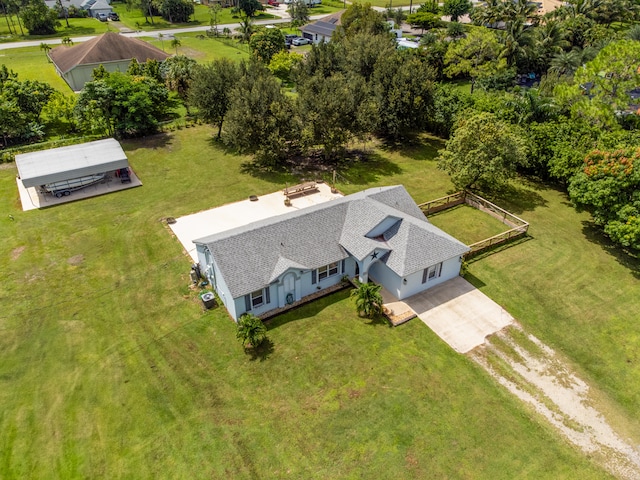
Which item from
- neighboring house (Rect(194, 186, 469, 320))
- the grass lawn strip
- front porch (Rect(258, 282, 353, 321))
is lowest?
the grass lawn strip

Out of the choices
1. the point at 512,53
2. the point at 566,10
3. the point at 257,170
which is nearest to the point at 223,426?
the point at 257,170

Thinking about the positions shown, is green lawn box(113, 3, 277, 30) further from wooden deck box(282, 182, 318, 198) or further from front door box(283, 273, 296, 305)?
front door box(283, 273, 296, 305)

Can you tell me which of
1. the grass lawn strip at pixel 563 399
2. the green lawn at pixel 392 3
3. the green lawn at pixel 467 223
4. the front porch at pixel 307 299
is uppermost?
the green lawn at pixel 392 3

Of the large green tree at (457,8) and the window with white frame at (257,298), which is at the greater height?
the large green tree at (457,8)

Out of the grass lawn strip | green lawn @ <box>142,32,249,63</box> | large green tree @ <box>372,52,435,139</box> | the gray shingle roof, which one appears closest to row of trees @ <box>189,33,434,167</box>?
large green tree @ <box>372,52,435,139</box>

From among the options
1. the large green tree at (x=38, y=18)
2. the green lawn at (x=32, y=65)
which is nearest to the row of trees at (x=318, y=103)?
the green lawn at (x=32, y=65)

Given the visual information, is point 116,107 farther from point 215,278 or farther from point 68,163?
point 215,278

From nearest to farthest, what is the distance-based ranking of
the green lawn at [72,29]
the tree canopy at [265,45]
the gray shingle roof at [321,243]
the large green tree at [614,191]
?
1. the gray shingle roof at [321,243]
2. the large green tree at [614,191]
3. the tree canopy at [265,45]
4. the green lawn at [72,29]

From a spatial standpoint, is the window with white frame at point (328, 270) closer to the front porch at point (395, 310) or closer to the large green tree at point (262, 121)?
the front porch at point (395, 310)
